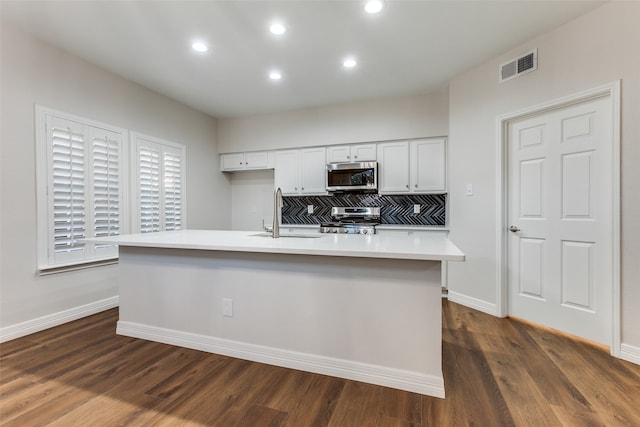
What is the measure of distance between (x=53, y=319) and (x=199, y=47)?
287 centimetres

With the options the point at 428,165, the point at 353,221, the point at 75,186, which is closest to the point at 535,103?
the point at 428,165

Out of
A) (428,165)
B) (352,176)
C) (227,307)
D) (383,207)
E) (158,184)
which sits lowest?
(227,307)

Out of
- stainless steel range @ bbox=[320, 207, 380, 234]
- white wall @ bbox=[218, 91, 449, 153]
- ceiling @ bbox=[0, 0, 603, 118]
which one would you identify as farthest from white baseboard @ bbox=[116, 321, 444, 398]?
white wall @ bbox=[218, 91, 449, 153]

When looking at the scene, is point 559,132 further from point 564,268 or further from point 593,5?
point 564,268

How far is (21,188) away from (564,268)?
4736 mm

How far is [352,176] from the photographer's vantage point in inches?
165

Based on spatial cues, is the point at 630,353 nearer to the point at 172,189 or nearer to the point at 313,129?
the point at 313,129

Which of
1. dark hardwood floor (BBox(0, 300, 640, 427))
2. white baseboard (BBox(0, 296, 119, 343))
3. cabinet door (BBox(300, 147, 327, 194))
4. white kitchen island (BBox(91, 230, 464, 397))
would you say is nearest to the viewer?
dark hardwood floor (BBox(0, 300, 640, 427))

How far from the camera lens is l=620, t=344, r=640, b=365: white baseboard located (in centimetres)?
200

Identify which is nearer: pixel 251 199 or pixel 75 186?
pixel 75 186

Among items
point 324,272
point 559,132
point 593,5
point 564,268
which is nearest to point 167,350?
point 324,272

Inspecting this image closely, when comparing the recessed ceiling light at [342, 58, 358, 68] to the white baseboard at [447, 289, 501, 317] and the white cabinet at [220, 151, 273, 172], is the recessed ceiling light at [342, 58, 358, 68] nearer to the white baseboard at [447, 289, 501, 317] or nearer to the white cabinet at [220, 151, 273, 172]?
the white cabinet at [220, 151, 273, 172]

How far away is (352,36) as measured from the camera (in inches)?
101

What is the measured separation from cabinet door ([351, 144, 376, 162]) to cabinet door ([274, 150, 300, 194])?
0.92m
